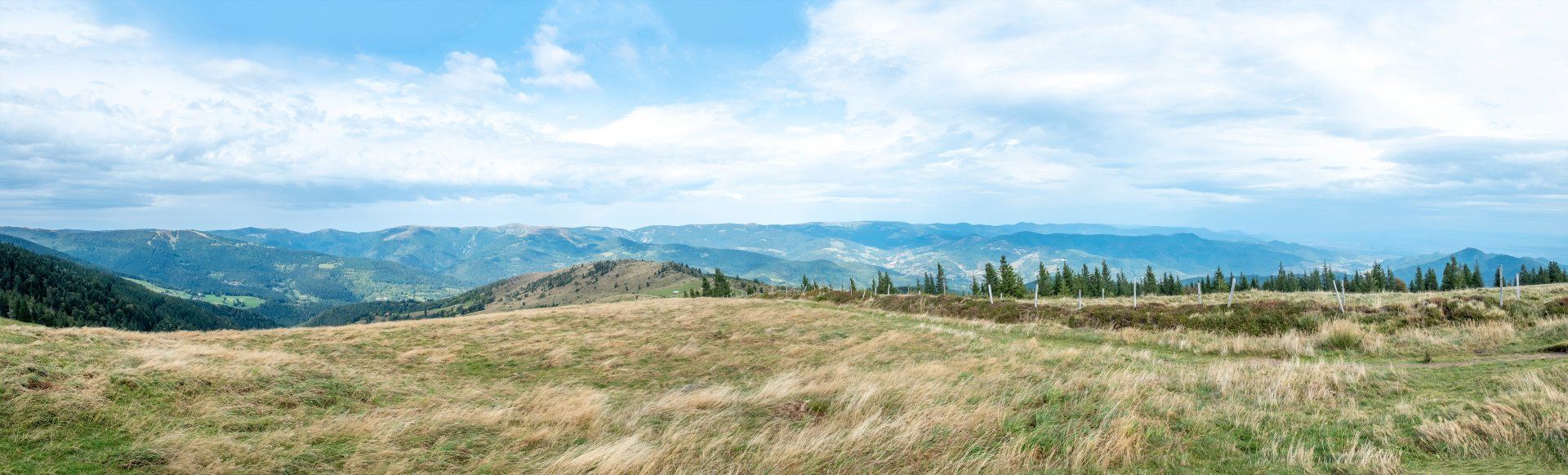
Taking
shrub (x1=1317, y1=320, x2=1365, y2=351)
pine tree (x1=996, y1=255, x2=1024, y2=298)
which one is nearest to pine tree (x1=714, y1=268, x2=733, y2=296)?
pine tree (x1=996, y1=255, x2=1024, y2=298)

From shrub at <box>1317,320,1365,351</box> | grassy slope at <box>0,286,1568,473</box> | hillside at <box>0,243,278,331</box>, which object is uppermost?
grassy slope at <box>0,286,1568,473</box>

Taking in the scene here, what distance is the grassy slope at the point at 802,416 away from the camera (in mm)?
5789

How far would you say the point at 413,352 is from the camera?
57.3 ft

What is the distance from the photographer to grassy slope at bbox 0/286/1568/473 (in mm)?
5789

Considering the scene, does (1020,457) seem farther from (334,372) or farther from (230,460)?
(334,372)

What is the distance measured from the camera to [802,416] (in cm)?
793

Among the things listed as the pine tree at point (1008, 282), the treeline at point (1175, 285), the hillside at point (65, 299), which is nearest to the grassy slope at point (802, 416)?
the pine tree at point (1008, 282)

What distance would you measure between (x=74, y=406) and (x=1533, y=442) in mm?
15920

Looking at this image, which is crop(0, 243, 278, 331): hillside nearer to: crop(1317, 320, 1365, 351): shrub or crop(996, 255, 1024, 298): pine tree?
crop(996, 255, 1024, 298): pine tree

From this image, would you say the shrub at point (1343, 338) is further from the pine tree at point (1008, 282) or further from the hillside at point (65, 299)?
the hillside at point (65, 299)

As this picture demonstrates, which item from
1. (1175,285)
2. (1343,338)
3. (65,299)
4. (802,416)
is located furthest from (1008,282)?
(65,299)

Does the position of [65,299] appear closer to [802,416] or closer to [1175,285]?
[802,416]

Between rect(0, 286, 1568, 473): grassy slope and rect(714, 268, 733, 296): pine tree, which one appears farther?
rect(714, 268, 733, 296): pine tree

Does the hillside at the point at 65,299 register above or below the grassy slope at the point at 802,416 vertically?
below
